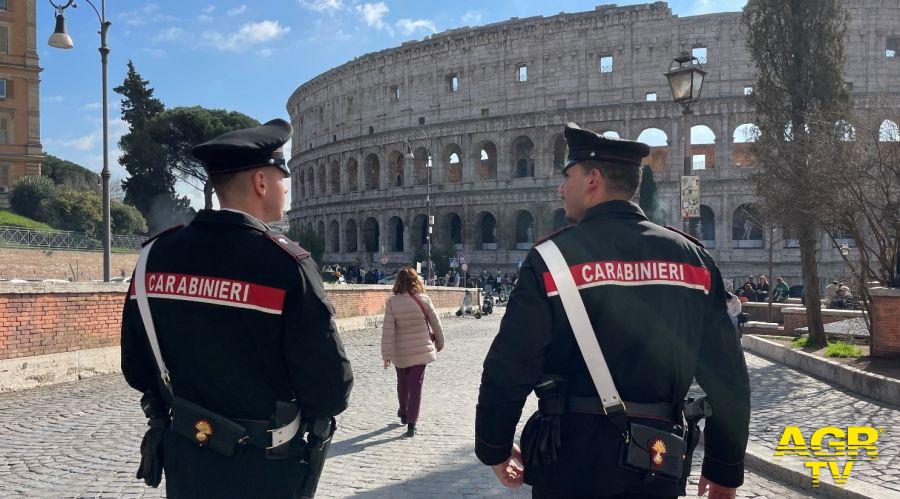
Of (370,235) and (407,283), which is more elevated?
(370,235)

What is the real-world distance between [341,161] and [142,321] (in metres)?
57.3

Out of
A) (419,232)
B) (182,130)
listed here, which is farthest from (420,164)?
(182,130)

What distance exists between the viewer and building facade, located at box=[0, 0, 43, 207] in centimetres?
4900

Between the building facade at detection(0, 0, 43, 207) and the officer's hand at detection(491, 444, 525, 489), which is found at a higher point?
the building facade at detection(0, 0, 43, 207)

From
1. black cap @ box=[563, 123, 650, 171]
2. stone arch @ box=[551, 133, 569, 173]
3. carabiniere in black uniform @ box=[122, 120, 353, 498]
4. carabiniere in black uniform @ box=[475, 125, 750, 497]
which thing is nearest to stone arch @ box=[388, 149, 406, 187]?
stone arch @ box=[551, 133, 569, 173]

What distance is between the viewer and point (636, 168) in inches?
110

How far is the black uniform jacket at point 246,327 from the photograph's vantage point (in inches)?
100

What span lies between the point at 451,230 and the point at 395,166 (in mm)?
7315

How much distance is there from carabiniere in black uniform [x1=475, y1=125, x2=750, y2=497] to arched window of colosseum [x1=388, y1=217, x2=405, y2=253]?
52070 millimetres

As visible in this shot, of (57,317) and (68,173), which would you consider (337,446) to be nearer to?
(57,317)

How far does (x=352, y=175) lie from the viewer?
59.2 m

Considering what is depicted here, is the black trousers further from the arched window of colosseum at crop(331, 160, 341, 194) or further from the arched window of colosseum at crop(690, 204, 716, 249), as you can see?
the arched window of colosseum at crop(331, 160, 341, 194)

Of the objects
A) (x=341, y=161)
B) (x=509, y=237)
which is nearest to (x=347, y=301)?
(x=509, y=237)

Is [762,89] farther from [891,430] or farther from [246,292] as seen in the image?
[246,292]
